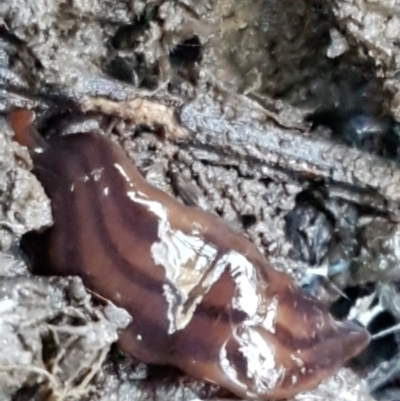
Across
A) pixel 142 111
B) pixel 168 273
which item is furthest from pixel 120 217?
pixel 142 111

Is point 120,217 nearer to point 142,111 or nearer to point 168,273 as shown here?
point 168,273

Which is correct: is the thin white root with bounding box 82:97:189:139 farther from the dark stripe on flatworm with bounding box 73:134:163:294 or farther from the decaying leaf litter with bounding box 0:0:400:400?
the dark stripe on flatworm with bounding box 73:134:163:294

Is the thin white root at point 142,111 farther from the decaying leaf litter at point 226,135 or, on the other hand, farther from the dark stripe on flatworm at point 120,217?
the dark stripe on flatworm at point 120,217

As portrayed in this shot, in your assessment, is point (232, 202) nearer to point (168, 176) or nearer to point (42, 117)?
point (168, 176)

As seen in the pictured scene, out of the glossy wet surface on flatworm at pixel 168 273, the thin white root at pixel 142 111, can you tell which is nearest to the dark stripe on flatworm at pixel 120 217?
the glossy wet surface on flatworm at pixel 168 273

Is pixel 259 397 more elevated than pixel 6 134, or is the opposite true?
pixel 6 134

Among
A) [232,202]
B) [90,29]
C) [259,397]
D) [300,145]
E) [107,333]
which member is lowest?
[259,397]

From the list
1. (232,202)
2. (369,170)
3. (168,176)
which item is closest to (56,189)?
(168,176)
